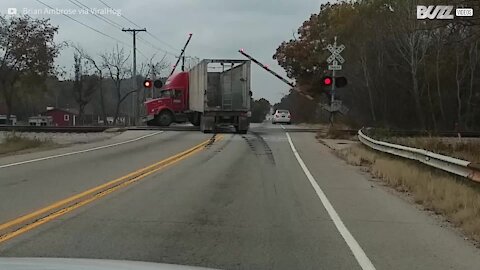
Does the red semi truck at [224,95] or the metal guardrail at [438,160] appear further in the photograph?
the red semi truck at [224,95]

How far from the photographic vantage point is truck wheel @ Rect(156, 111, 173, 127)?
131ft

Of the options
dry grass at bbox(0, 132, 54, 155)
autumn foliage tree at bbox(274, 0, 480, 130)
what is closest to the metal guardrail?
dry grass at bbox(0, 132, 54, 155)

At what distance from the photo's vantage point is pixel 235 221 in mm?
8977

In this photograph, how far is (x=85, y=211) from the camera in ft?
31.3

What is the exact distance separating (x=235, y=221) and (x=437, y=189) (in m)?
4.79

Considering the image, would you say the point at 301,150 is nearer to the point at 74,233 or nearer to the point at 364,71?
the point at 74,233

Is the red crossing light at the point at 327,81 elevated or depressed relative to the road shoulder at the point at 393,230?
elevated

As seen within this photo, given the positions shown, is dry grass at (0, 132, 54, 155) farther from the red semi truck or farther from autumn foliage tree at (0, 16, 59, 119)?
autumn foliage tree at (0, 16, 59, 119)

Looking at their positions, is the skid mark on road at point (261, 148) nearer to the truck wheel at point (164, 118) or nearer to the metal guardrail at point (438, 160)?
the metal guardrail at point (438, 160)

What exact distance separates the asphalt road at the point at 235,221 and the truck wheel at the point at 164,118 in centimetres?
2310

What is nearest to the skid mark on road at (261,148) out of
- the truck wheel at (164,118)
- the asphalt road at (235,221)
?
the asphalt road at (235,221)

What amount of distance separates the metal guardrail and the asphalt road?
1.18 meters

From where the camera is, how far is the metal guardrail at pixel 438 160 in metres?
10.5

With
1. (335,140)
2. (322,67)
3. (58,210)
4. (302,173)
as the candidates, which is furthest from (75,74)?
(58,210)
